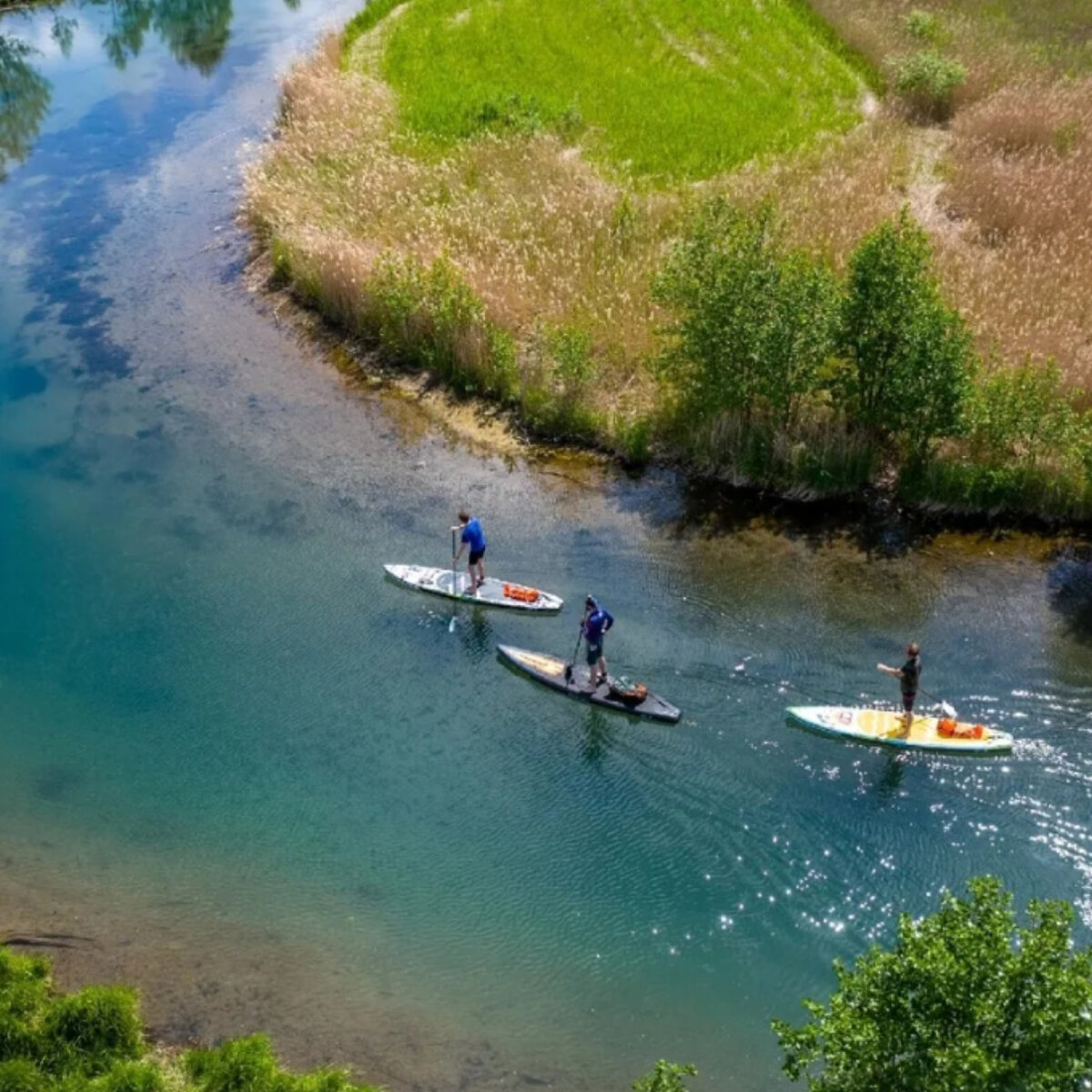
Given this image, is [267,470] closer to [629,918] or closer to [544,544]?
[544,544]

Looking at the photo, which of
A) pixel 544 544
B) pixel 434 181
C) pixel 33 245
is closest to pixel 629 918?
pixel 544 544

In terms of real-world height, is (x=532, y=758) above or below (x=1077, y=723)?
below

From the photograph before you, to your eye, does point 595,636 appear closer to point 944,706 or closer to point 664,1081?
point 944,706

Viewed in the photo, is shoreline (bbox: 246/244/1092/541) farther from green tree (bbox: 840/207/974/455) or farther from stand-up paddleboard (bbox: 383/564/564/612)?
stand-up paddleboard (bbox: 383/564/564/612)

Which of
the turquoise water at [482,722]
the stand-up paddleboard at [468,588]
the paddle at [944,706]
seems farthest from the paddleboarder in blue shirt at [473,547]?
the paddle at [944,706]

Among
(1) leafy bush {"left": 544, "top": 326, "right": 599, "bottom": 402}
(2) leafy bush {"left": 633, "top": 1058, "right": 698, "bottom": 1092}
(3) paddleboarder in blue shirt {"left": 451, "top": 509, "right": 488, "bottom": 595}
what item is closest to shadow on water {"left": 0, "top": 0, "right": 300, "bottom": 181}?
(1) leafy bush {"left": 544, "top": 326, "right": 599, "bottom": 402}

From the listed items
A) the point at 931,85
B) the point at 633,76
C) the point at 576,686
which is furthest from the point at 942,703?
the point at 633,76
